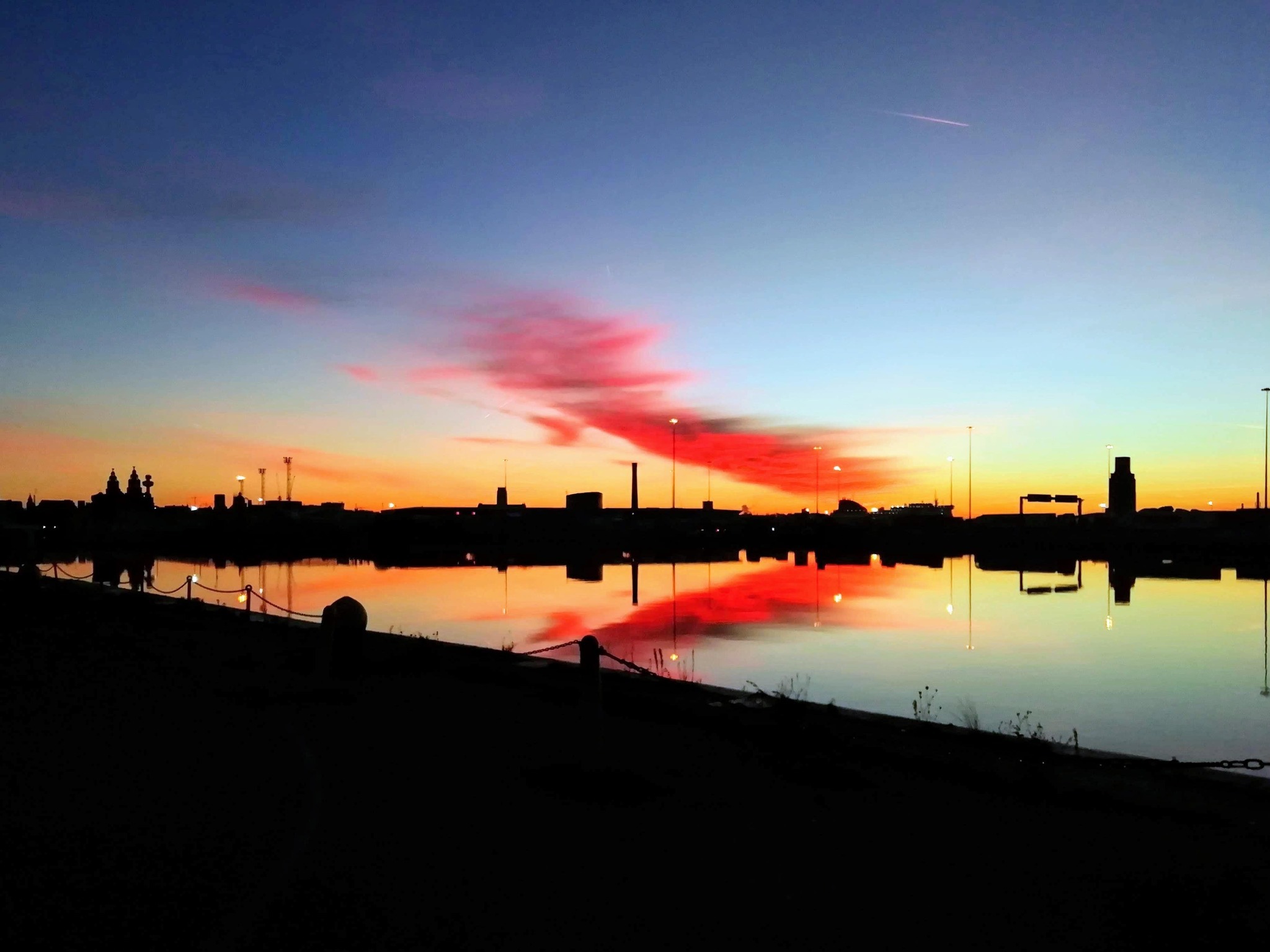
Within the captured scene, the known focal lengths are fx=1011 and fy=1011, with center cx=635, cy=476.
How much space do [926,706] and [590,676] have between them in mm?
11791

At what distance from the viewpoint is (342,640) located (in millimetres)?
16844

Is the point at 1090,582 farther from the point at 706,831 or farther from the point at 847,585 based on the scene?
the point at 706,831

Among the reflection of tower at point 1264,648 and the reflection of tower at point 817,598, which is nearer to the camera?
the reflection of tower at point 1264,648

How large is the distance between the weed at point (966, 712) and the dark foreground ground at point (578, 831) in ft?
12.1

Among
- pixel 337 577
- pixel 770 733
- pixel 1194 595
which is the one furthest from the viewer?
pixel 337 577

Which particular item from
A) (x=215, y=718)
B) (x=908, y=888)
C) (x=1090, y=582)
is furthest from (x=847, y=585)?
(x=908, y=888)

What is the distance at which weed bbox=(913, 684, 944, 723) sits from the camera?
1841 cm

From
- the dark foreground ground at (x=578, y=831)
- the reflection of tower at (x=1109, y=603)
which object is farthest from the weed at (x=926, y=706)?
Result: the reflection of tower at (x=1109, y=603)

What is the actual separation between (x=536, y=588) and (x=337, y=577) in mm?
17862

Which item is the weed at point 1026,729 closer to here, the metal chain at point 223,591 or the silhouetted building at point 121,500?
the metal chain at point 223,591

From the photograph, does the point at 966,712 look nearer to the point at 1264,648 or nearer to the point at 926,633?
the point at 926,633

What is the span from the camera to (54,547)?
10450cm

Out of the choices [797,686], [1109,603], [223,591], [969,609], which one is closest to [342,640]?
[797,686]

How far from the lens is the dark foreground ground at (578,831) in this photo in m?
6.42
